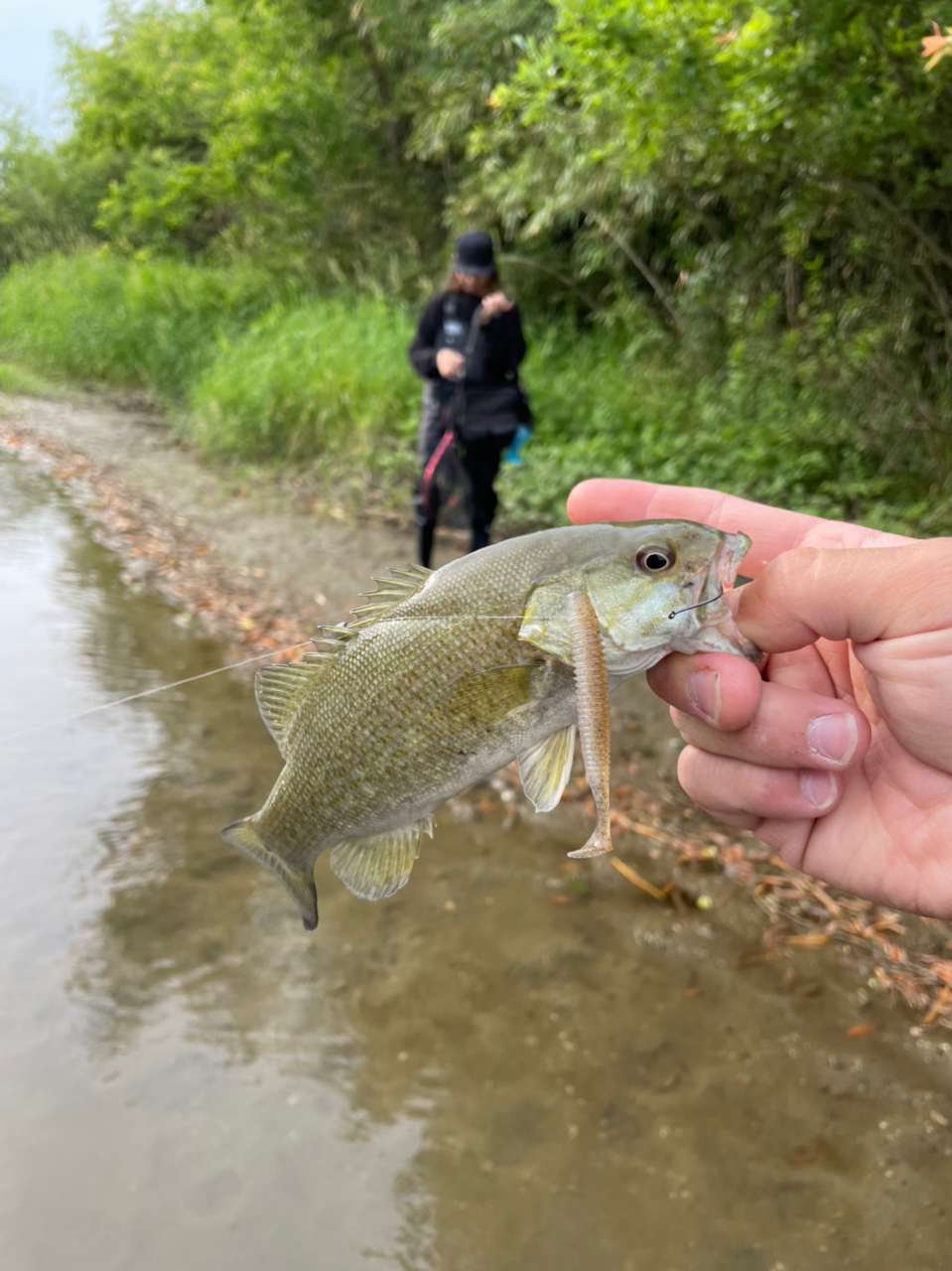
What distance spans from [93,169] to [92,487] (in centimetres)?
1452

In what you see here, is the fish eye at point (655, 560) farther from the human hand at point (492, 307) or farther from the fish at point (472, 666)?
the human hand at point (492, 307)

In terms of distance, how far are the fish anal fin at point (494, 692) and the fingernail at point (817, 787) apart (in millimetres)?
800

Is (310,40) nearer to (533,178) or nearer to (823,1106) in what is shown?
(533,178)

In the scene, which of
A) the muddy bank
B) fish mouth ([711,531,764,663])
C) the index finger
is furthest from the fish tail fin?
the muddy bank

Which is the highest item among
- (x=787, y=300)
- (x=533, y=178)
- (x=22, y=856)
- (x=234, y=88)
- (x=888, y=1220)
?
(x=234, y=88)

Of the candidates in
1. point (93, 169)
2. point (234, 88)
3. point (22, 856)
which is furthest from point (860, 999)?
point (93, 169)

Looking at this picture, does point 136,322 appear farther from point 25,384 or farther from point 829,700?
point 829,700

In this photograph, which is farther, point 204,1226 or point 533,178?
point 533,178

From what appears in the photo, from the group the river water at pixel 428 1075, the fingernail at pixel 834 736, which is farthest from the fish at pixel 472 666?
the river water at pixel 428 1075

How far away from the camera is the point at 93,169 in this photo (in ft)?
63.1

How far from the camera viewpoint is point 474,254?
535cm

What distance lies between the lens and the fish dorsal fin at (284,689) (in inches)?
61.7

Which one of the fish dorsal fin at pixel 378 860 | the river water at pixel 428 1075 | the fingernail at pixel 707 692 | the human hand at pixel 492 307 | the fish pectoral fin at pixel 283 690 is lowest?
the river water at pixel 428 1075

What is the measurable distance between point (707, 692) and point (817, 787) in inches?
18.4
